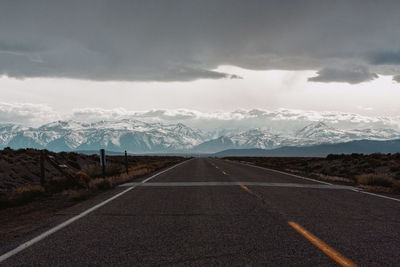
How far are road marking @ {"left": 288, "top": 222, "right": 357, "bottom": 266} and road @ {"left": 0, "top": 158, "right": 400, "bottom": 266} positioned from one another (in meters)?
0.01

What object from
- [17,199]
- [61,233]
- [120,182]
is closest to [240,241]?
[61,233]

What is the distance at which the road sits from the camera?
14.3 ft

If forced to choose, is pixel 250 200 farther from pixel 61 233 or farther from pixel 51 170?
pixel 51 170

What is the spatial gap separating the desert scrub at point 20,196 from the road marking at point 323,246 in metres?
7.96

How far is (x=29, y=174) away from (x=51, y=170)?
2.91 meters

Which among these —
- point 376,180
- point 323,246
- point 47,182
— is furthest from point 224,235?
point 47,182

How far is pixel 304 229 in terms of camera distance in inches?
234

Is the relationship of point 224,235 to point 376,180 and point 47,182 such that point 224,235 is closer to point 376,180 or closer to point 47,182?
point 376,180

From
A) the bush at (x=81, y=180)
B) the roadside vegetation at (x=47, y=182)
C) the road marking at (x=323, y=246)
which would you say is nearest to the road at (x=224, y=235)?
the road marking at (x=323, y=246)

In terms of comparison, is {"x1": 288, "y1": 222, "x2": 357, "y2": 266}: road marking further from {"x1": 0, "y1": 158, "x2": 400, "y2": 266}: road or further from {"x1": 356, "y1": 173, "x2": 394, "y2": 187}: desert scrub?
{"x1": 356, "y1": 173, "x2": 394, "y2": 187}: desert scrub

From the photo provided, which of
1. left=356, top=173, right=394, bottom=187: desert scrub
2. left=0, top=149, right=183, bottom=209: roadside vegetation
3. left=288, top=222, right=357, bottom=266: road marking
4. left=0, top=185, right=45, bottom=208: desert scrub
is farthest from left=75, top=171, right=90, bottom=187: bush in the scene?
left=356, top=173, right=394, bottom=187: desert scrub

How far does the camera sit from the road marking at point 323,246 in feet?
13.9

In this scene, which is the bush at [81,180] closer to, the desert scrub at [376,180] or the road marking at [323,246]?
the road marking at [323,246]

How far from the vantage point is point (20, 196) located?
10.3m
